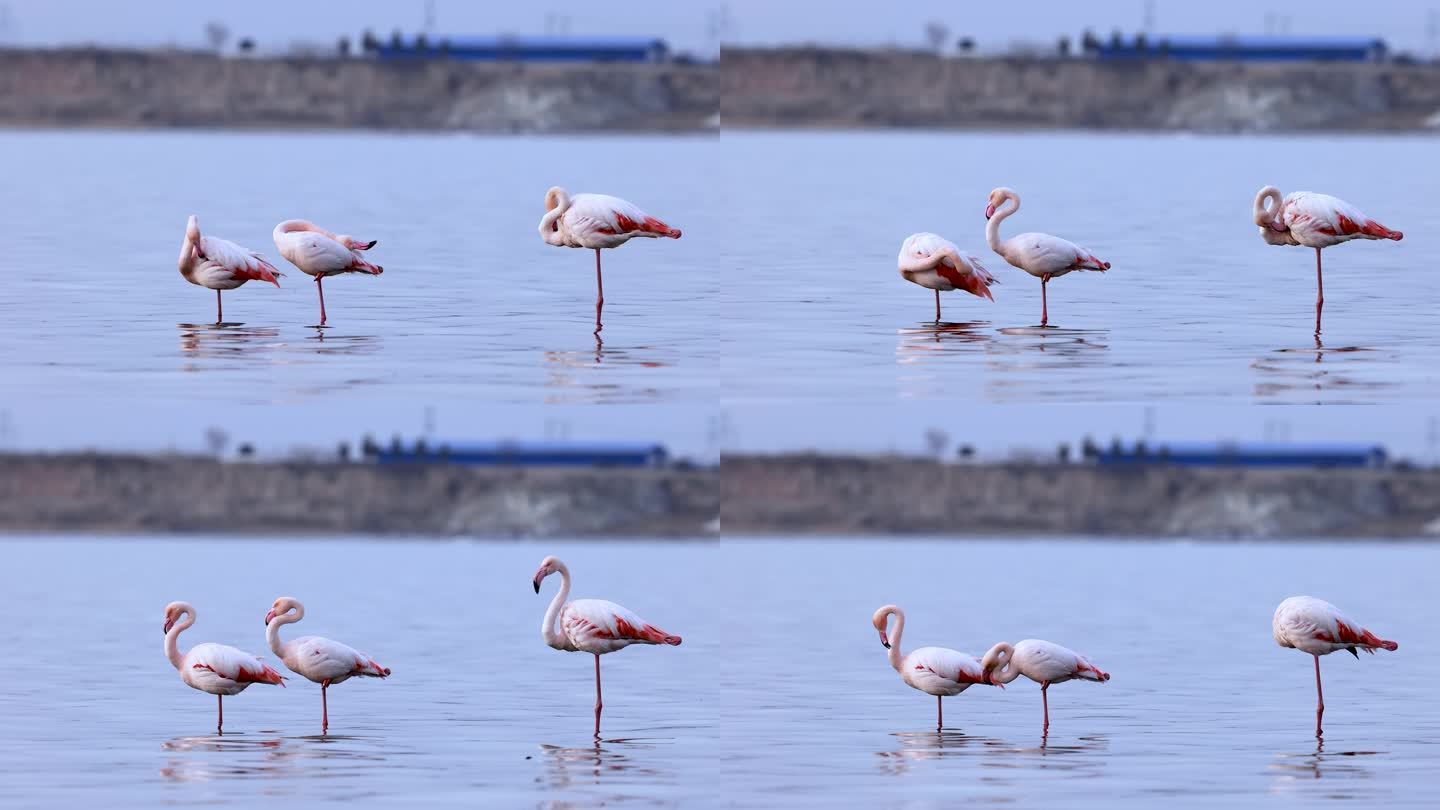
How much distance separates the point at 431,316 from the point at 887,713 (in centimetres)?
560

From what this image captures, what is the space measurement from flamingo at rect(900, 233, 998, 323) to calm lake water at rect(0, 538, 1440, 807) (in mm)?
3843

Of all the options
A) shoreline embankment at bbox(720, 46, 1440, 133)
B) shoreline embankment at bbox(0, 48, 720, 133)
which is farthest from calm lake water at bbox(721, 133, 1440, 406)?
shoreline embankment at bbox(0, 48, 720, 133)

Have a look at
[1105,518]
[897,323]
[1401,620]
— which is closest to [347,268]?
[897,323]

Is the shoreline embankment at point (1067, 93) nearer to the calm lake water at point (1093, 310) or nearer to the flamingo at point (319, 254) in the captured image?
the calm lake water at point (1093, 310)

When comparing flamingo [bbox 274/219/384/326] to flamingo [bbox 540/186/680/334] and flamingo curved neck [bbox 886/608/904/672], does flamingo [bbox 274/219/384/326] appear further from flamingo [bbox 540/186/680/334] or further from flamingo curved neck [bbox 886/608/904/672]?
flamingo curved neck [bbox 886/608/904/672]

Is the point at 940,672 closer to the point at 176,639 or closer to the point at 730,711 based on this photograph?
the point at 730,711

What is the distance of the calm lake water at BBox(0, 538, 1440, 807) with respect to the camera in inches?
653

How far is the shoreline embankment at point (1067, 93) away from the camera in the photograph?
274 ft

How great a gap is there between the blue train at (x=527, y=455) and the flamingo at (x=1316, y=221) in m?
41.8

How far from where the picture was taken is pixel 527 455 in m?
65.2

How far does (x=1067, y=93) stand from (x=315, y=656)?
71.8m

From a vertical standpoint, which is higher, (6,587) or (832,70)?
(832,70)

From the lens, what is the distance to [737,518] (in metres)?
64.7

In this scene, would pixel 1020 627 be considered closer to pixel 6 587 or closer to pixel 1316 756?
pixel 1316 756
